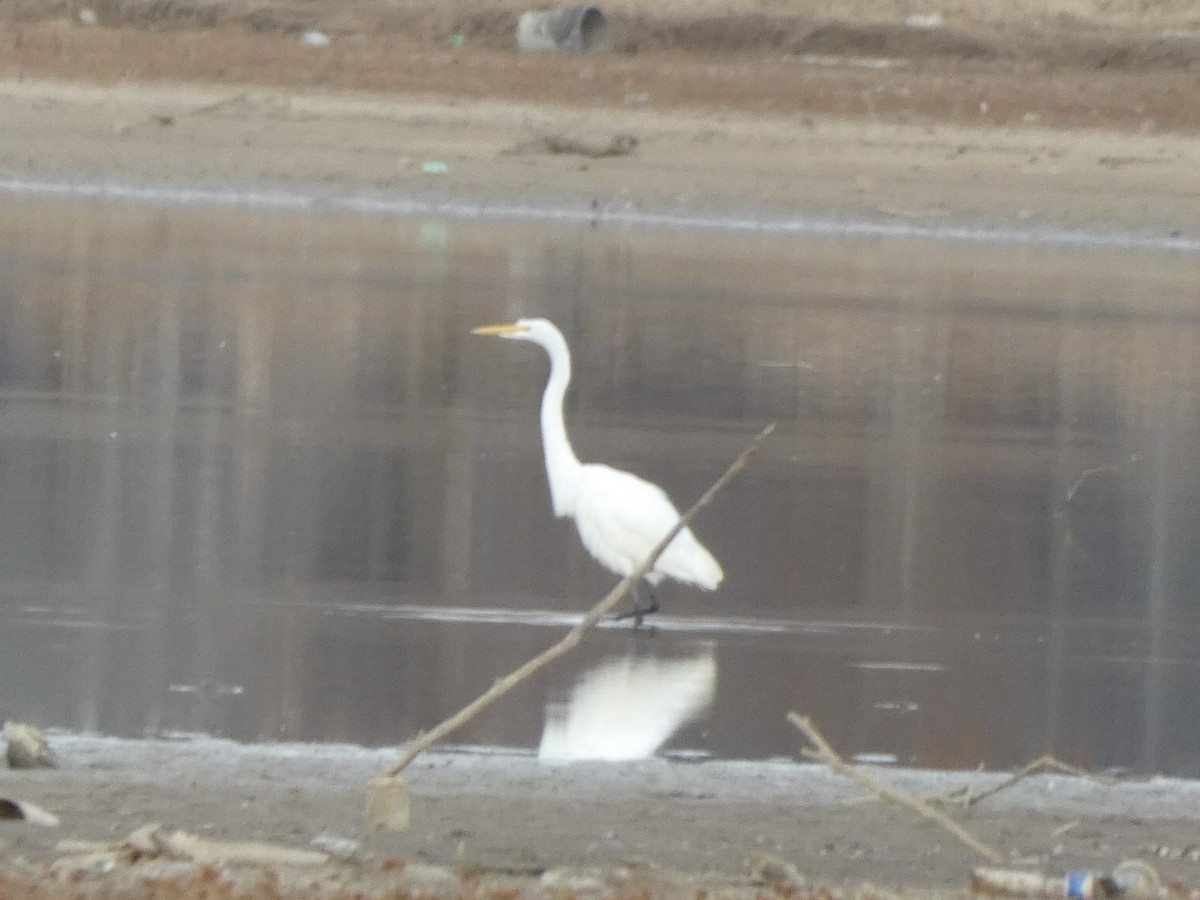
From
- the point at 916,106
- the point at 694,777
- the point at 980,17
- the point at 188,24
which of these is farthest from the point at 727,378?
the point at 980,17

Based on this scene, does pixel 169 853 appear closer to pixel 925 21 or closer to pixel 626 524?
pixel 626 524

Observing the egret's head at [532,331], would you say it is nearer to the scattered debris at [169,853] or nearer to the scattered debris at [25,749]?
the scattered debris at [25,749]

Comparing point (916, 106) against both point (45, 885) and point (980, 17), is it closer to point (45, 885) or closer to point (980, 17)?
point (980, 17)

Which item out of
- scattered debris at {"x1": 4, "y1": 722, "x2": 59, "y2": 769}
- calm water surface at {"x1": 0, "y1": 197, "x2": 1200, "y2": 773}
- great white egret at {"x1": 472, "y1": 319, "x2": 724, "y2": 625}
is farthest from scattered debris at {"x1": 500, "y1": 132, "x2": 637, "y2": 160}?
scattered debris at {"x1": 4, "y1": 722, "x2": 59, "y2": 769}

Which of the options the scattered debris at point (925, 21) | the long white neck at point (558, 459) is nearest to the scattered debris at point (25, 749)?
the long white neck at point (558, 459)

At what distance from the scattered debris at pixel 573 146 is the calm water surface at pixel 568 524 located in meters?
5.27

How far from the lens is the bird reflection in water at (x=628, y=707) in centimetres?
743

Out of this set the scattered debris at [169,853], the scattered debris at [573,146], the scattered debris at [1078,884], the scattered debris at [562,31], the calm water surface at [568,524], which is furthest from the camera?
the scattered debris at [562,31]

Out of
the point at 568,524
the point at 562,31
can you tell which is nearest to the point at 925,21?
the point at 562,31

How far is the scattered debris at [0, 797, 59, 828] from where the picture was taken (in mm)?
5555

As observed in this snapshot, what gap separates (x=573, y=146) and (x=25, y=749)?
21039 millimetres

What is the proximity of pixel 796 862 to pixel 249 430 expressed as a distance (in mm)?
7625

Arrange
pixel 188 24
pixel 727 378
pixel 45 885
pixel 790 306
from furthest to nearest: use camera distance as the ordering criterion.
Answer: pixel 188 24 → pixel 790 306 → pixel 727 378 → pixel 45 885

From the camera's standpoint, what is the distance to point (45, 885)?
460cm
